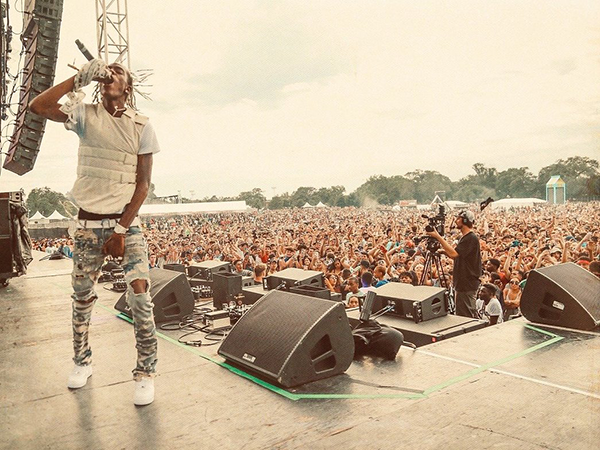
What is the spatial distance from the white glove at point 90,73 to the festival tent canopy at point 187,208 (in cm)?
2979

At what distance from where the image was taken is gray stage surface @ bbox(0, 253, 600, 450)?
1878 mm

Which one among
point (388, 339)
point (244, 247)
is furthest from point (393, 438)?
point (244, 247)

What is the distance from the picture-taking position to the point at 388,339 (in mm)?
2920

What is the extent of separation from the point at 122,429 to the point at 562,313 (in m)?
3.15

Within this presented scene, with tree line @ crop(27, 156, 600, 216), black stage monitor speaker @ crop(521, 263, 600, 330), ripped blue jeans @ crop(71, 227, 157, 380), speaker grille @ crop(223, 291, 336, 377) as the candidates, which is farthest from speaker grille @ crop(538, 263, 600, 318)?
tree line @ crop(27, 156, 600, 216)

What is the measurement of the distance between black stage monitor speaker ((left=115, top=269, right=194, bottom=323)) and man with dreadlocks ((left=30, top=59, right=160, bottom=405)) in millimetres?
1584

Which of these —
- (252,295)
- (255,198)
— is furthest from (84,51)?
(255,198)

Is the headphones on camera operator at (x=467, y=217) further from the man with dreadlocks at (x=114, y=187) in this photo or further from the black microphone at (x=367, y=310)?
the man with dreadlocks at (x=114, y=187)

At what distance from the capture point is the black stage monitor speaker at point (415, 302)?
12.2ft

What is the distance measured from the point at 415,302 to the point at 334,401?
64.6 inches

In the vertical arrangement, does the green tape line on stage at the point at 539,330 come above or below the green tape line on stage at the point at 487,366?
below

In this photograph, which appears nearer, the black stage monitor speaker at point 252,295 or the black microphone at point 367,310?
the black microphone at point 367,310

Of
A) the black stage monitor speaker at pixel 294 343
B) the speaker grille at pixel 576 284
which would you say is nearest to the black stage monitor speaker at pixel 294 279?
the black stage monitor speaker at pixel 294 343

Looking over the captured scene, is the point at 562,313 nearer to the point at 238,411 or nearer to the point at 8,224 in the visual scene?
the point at 238,411
